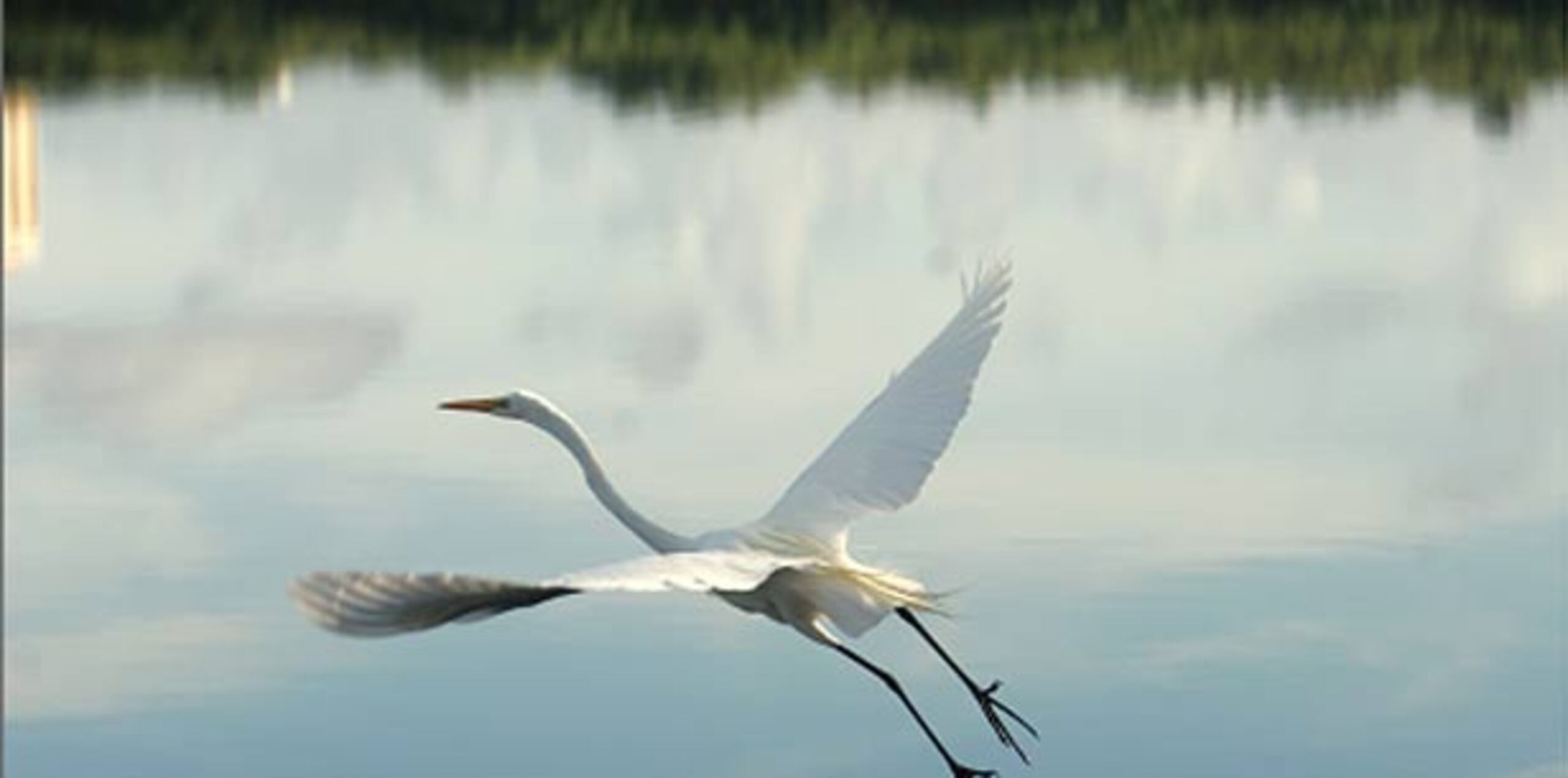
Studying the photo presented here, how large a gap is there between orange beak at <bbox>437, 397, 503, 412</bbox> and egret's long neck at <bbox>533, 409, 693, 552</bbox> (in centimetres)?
6

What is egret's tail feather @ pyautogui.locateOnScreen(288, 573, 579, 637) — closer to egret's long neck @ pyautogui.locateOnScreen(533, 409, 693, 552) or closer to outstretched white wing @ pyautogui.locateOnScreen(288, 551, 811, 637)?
outstretched white wing @ pyautogui.locateOnScreen(288, 551, 811, 637)

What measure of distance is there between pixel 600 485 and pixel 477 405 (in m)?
0.19

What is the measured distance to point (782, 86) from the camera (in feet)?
40.1

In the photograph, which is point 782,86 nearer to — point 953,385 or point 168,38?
Result: point 168,38

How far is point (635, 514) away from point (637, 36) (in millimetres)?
8745

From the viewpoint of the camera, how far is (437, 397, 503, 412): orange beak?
14.5 feet

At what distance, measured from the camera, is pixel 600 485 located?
441 cm

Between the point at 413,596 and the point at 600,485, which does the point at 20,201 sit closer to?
the point at 600,485

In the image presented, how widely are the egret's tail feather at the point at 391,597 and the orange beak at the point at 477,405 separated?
1.21 meters

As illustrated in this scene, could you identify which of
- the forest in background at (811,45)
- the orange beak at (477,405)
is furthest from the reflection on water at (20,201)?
the forest in background at (811,45)

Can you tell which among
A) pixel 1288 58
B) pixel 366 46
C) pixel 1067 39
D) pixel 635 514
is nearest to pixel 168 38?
pixel 366 46

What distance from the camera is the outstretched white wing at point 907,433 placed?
4.36 meters

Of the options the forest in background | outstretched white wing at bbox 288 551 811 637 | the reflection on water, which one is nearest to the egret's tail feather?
outstretched white wing at bbox 288 551 811 637

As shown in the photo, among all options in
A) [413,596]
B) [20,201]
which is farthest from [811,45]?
[413,596]
